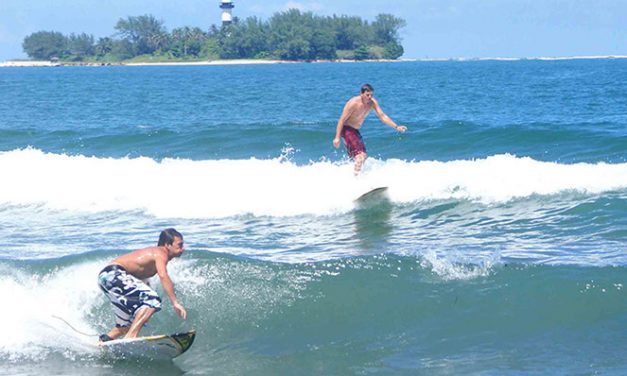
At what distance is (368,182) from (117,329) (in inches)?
304

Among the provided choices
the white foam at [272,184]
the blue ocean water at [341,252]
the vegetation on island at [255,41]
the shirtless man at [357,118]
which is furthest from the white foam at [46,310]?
the vegetation on island at [255,41]

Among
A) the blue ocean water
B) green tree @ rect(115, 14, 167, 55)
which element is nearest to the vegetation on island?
green tree @ rect(115, 14, 167, 55)

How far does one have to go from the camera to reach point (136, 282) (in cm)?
819

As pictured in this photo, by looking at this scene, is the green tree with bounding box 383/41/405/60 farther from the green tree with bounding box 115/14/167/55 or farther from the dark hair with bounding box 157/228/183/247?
the dark hair with bounding box 157/228/183/247

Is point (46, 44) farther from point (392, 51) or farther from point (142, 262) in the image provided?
point (142, 262)

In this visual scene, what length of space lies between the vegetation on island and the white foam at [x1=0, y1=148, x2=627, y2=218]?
13674 centimetres

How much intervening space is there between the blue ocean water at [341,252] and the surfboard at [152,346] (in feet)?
0.31

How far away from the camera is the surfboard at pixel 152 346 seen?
7977mm

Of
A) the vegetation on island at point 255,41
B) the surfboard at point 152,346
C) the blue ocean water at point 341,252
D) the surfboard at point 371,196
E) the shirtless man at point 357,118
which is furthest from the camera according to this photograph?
the vegetation on island at point 255,41

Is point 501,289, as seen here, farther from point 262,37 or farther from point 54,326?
point 262,37

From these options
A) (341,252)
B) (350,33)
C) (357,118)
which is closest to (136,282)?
(341,252)

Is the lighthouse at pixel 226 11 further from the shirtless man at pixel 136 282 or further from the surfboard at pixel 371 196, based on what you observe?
the shirtless man at pixel 136 282

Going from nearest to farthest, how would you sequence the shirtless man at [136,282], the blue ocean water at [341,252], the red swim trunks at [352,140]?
1. the shirtless man at [136,282]
2. the blue ocean water at [341,252]
3. the red swim trunks at [352,140]

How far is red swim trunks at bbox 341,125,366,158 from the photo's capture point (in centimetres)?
1439
